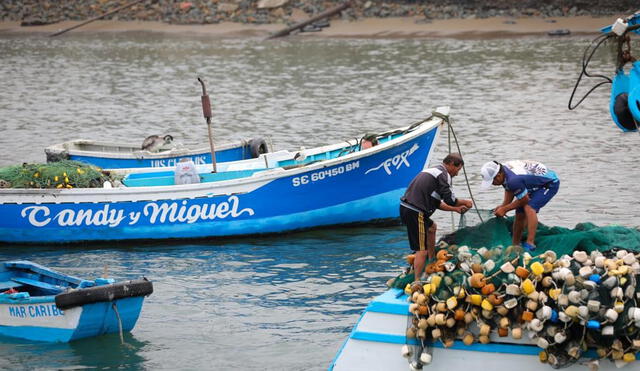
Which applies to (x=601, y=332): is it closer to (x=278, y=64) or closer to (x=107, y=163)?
(x=107, y=163)

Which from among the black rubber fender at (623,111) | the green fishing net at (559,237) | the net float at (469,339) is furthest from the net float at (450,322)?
the black rubber fender at (623,111)

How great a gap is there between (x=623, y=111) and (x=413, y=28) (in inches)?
1376

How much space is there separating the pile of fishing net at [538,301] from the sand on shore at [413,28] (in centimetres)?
3536

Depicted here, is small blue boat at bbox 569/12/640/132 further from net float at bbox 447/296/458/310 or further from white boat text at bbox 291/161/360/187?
white boat text at bbox 291/161/360/187

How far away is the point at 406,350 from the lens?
29.6 feet

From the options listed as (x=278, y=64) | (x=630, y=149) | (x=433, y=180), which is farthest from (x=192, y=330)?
(x=278, y=64)

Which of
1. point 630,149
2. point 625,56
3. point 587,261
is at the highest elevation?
point 625,56

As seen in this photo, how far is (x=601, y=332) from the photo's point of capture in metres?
8.51

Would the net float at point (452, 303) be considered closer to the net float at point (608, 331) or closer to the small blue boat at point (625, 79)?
the net float at point (608, 331)

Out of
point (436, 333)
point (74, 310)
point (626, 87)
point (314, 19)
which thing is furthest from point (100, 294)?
point (314, 19)

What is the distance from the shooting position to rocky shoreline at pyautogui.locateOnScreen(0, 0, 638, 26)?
152 feet

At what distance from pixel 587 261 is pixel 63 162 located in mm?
9821

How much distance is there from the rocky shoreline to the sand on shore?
0.59 m

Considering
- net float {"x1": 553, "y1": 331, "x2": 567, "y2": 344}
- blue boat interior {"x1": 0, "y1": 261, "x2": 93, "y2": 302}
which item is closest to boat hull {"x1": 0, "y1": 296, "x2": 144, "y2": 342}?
blue boat interior {"x1": 0, "y1": 261, "x2": 93, "y2": 302}
